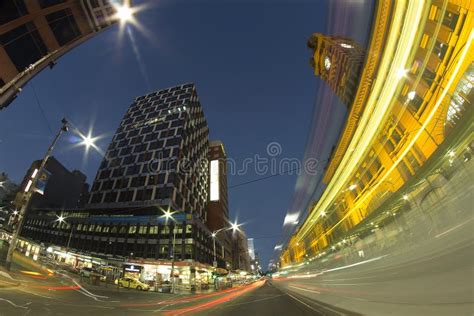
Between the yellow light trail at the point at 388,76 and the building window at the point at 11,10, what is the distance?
88.3ft

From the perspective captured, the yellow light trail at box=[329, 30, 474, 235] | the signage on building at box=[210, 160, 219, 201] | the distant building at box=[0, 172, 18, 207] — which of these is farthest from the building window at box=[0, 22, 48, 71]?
the distant building at box=[0, 172, 18, 207]

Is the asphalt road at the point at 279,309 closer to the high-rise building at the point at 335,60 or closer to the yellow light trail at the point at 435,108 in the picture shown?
the yellow light trail at the point at 435,108

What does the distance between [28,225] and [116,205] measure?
5163 cm

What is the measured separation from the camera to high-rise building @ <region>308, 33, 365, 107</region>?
29.1 metres

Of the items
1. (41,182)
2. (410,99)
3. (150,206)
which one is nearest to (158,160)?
(150,206)

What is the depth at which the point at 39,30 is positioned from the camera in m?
21.6

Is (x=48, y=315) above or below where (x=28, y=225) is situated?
below

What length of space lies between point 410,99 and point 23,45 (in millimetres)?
29753

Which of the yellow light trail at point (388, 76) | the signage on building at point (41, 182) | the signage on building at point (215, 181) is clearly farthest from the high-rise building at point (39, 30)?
the yellow light trail at point (388, 76)

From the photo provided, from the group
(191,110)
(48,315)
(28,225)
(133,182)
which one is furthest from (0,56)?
(28,225)

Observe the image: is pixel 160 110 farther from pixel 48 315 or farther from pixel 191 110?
pixel 48 315

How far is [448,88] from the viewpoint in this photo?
4.89 m

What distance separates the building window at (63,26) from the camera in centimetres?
2256

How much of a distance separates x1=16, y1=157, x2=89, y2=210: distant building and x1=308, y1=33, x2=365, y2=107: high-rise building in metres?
104
